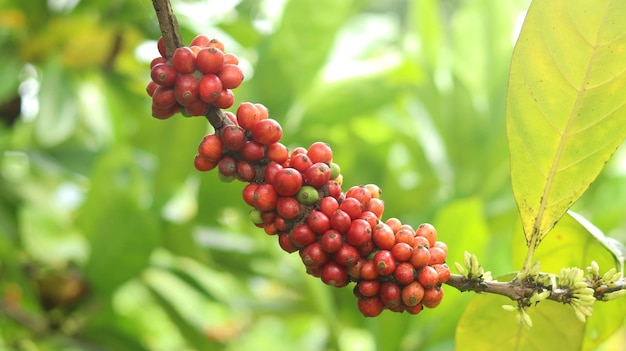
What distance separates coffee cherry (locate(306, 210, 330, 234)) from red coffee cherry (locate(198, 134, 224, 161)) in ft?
0.30

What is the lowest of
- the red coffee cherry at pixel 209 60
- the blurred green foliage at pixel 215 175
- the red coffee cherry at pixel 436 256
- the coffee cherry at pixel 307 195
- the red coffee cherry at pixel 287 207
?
the red coffee cherry at pixel 436 256

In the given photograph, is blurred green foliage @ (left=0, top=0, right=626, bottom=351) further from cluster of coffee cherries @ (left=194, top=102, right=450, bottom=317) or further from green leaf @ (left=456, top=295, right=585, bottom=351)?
cluster of coffee cherries @ (left=194, top=102, right=450, bottom=317)

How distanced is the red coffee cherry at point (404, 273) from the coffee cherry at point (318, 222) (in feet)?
0.22

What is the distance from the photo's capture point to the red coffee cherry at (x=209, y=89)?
536 millimetres

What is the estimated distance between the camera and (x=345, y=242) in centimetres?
58

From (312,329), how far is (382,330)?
0.86 metres

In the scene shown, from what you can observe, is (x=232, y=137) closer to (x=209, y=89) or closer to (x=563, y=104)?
(x=209, y=89)

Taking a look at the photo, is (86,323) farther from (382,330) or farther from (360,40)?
(360,40)

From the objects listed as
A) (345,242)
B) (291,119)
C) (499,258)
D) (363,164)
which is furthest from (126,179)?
(345,242)

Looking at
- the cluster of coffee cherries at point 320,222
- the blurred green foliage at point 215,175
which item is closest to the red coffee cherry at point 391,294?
the cluster of coffee cherries at point 320,222

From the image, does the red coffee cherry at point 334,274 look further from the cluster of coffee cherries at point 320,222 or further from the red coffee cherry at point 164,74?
the red coffee cherry at point 164,74

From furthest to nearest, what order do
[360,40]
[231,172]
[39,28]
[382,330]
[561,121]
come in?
[360,40] → [39,28] → [382,330] → [561,121] → [231,172]

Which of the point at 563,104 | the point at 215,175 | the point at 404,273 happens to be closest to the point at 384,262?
the point at 404,273

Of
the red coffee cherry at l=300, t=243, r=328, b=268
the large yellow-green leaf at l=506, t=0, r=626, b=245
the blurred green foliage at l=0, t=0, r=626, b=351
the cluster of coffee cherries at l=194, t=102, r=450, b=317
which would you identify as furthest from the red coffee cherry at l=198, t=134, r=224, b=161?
the blurred green foliage at l=0, t=0, r=626, b=351
